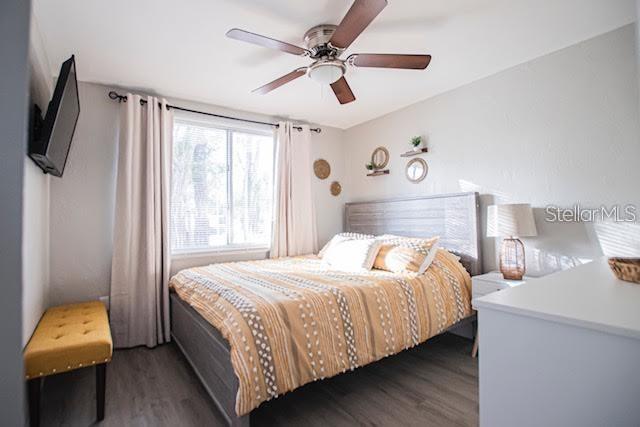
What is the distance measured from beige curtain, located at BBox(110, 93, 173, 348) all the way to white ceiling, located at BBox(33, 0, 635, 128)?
0.45 m

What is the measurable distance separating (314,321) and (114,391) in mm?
1587

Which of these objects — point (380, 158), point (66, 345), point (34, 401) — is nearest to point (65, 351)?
point (66, 345)

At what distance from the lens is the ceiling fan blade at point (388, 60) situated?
6.71 feet

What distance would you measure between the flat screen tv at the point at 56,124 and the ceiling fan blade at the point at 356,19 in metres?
1.69

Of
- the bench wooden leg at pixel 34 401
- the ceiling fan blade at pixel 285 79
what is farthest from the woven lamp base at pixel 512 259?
the bench wooden leg at pixel 34 401

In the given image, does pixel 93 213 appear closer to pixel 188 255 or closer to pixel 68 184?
pixel 68 184

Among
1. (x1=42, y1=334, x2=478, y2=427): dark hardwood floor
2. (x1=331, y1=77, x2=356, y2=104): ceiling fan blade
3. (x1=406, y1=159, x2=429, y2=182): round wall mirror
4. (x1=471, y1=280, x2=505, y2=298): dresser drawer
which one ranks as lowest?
(x1=42, y1=334, x2=478, y2=427): dark hardwood floor

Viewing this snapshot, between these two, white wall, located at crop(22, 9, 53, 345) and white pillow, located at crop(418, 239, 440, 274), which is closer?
white wall, located at crop(22, 9, 53, 345)

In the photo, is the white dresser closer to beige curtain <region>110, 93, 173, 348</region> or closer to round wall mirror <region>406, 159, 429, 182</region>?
round wall mirror <region>406, 159, 429, 182</region>

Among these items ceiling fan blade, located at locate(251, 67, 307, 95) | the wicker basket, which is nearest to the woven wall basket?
ceiling fan blade, located at locate(251, 67, 307, 95)

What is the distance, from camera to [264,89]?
2631mm

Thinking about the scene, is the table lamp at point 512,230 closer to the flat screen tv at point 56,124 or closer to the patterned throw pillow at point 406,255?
the patterned throw pillow at point 406,255

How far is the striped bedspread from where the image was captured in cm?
160

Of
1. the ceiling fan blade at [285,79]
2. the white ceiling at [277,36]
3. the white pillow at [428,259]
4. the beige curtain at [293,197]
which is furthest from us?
the beige curtain at [293,197]
